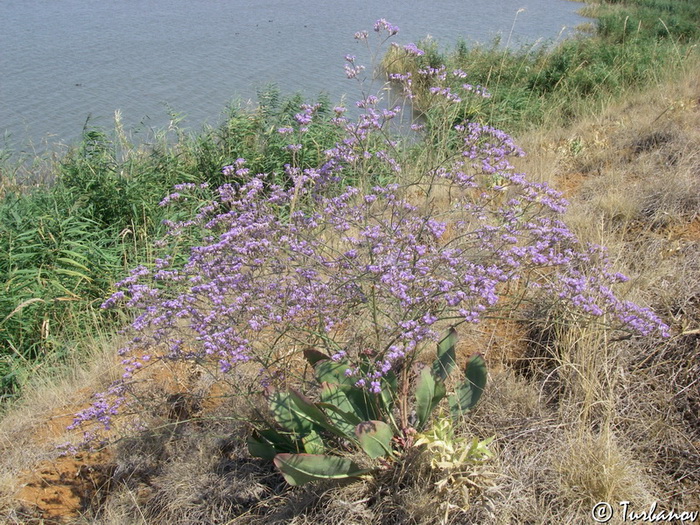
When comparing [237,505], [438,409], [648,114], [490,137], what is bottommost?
[237,505]

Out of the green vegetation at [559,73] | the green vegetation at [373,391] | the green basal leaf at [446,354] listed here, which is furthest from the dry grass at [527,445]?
the green vegetation at [559,73]

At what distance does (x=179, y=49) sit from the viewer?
40.4 feet

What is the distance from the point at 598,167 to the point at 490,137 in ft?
8.89

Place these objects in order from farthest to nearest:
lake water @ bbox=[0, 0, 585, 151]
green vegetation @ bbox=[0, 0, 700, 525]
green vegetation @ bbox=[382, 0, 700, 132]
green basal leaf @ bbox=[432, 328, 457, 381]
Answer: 1. lake water @ bbox=[0, 0, 585, 151]
2. green vegetation @ bbox=[382, 0, 700, 132]
3. green basal leaf @ bbox=[432, 328, 457, 381]
4. green vegetation @ bbox=[0, 0, 700, 525]

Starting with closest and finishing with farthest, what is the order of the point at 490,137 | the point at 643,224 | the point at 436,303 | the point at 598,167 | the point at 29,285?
the point at 436,303 → the point at 490,137 → the point at 643,224 → the point at 29,285 → the point at 598,167

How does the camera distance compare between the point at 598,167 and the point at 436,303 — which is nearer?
the point at 436,303

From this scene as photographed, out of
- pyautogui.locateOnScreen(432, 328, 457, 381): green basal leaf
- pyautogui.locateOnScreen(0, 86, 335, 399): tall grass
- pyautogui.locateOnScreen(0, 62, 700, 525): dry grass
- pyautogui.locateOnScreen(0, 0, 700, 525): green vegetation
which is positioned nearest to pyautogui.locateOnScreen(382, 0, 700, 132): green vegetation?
pyautogui.locateOnScreen(0, 86, 335, 399): tall grass

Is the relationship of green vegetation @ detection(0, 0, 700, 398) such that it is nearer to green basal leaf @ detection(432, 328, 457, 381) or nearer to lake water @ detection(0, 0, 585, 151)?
lake water @ detection(0, 0, 585, 151)

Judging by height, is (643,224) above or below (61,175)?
below

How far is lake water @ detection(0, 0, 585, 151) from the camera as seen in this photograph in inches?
367

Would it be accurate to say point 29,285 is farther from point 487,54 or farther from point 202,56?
point 487,54

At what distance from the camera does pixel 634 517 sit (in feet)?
7.15

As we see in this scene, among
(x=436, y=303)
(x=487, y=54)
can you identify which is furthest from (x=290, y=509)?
(x=487, y=54)

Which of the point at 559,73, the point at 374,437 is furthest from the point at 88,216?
the point at 559,73
